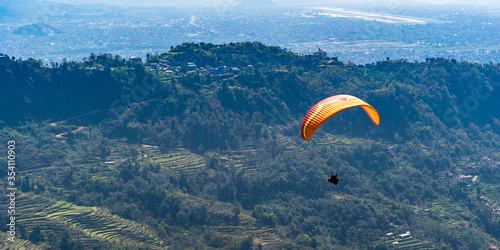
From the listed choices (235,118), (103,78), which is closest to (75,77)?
(103,78)

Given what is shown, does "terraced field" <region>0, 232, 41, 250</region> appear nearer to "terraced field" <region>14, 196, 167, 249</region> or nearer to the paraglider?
"terraced field" <region>14, 196, 167, 249</region>

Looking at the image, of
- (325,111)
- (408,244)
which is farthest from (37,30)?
(325,111)

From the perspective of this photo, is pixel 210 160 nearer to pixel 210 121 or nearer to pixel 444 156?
pixel 210 121

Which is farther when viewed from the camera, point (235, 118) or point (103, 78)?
point (103, 78)

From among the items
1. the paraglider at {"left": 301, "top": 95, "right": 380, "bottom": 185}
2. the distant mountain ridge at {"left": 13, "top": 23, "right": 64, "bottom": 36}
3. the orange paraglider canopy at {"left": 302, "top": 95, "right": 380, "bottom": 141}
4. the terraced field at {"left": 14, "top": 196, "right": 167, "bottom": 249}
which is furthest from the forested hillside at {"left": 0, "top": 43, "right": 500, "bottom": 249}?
the distant mountain ridge at {"left": 13, "top": 23, "right": 64, "bottom": 36}

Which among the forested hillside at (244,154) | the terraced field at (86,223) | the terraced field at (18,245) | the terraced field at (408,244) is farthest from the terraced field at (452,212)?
the terraced field at (18,245)

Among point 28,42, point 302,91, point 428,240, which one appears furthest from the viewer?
point 28,42
